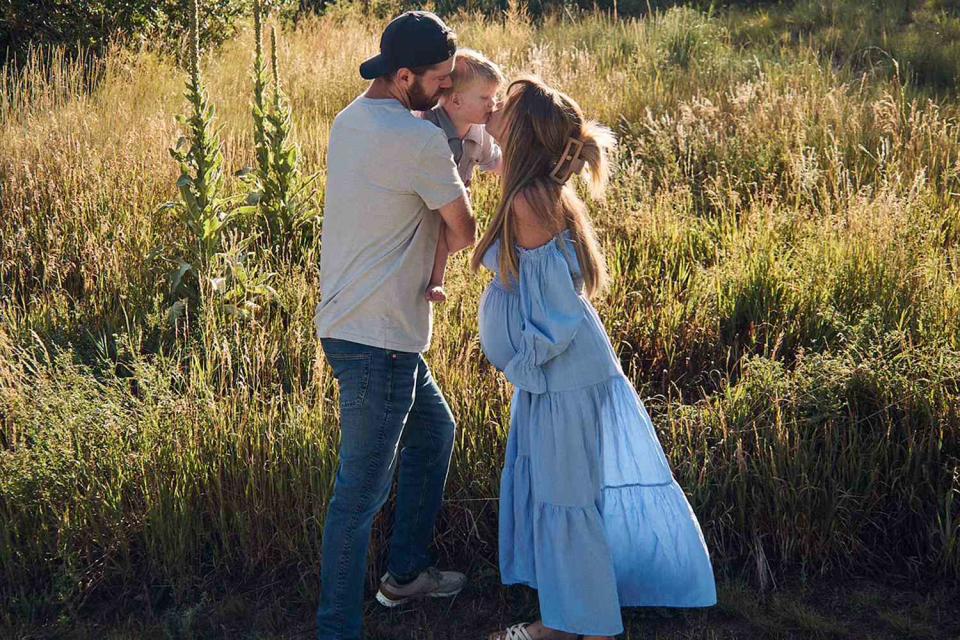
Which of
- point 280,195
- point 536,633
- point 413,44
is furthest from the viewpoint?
point 280,195

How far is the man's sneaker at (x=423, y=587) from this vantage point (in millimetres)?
3434

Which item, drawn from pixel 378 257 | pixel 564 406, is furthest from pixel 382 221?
pixel 564 406

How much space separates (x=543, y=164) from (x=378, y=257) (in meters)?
0.57

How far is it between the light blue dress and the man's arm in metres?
0.19

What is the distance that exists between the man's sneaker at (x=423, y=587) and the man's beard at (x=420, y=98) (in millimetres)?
1631

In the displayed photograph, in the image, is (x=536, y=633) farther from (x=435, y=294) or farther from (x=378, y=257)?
(x=378, y=257)

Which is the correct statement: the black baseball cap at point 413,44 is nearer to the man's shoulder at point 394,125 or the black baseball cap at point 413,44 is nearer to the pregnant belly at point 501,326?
the man's shoulder at point 394,125

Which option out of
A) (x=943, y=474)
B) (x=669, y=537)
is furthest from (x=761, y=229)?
(x=669, y=537)

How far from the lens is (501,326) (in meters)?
3.07

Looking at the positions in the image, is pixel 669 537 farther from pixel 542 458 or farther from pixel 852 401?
pixel 852 401

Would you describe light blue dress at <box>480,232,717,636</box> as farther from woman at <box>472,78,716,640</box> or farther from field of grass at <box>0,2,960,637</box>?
field of grass at <box>0,2,960,637</box>

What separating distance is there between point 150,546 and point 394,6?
10.1 metres

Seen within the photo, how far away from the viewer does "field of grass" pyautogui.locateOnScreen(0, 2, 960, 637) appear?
12.0 ft

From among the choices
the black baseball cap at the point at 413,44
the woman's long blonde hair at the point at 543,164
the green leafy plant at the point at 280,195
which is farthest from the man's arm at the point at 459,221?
the green leafy plant at the point at 280,195
